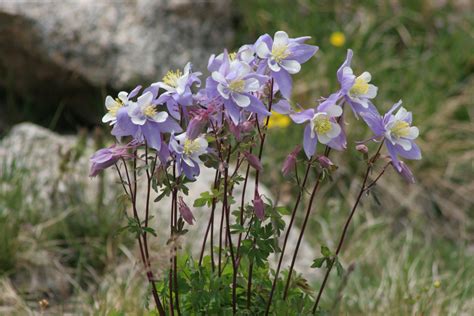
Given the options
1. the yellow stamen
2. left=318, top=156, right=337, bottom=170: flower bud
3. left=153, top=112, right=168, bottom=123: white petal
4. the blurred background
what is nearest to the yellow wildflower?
the blurred background

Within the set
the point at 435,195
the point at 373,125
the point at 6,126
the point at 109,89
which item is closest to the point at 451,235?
the point at 435,195

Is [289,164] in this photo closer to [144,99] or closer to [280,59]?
[280,59]

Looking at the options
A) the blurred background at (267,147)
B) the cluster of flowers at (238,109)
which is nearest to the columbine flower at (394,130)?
the cluster of flowers at (238,109)

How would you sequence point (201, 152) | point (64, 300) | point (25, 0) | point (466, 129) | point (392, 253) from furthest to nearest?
point (466, 129) < point (25, 0) < point (392, 253) < point (64, 300) < point (201, 152)

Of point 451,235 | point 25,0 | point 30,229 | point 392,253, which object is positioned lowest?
point 30,229

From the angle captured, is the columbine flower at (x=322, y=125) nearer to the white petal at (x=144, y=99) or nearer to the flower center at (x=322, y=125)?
the flower center at (x=322, y=125)

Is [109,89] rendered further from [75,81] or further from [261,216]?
[261,216]

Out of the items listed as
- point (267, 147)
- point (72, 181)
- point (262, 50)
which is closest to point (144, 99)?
point (262, 50)
